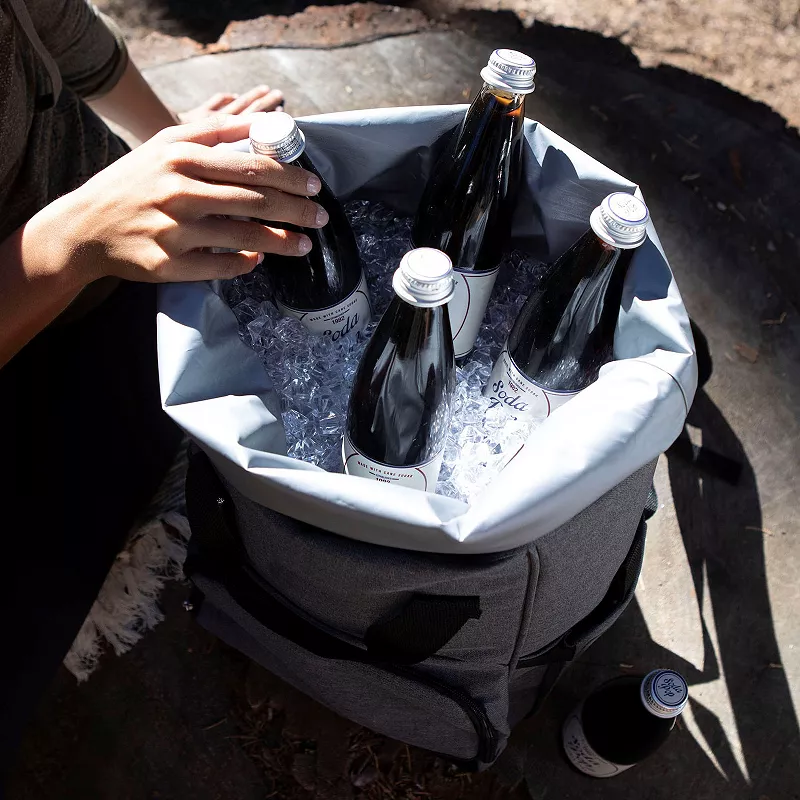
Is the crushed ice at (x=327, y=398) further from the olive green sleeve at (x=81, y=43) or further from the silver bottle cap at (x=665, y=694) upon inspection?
the olive green sleeve at (x=81, y=43)

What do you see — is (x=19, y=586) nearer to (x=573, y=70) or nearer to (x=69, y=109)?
(x=69, y=109)

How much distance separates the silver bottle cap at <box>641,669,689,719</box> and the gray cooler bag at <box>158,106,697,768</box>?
80 millimetres

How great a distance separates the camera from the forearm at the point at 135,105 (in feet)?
2.95

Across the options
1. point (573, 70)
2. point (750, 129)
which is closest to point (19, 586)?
point (573, 70)

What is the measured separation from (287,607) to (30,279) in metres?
0.36

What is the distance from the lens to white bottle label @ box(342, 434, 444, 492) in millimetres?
545

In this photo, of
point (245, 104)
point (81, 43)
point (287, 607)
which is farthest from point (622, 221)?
point (81, 43)

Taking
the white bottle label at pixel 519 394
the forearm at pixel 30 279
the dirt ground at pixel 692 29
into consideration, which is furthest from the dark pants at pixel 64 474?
the dirt ground at pixel 692 29

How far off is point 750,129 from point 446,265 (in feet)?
3.27

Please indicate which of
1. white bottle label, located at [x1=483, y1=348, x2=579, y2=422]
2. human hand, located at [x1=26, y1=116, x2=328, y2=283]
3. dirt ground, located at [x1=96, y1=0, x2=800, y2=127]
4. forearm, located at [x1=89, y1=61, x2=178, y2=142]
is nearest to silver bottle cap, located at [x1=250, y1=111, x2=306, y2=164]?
human hand, located at [x1=26, y1=116, x2=328, y2=283]

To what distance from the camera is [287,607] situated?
62 centimetres

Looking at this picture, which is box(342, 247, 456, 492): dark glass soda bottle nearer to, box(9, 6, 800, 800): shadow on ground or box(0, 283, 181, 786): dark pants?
box(0, 283, 181, 786): dark pants

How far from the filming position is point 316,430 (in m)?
0.62

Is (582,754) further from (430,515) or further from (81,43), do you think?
(81,43)
